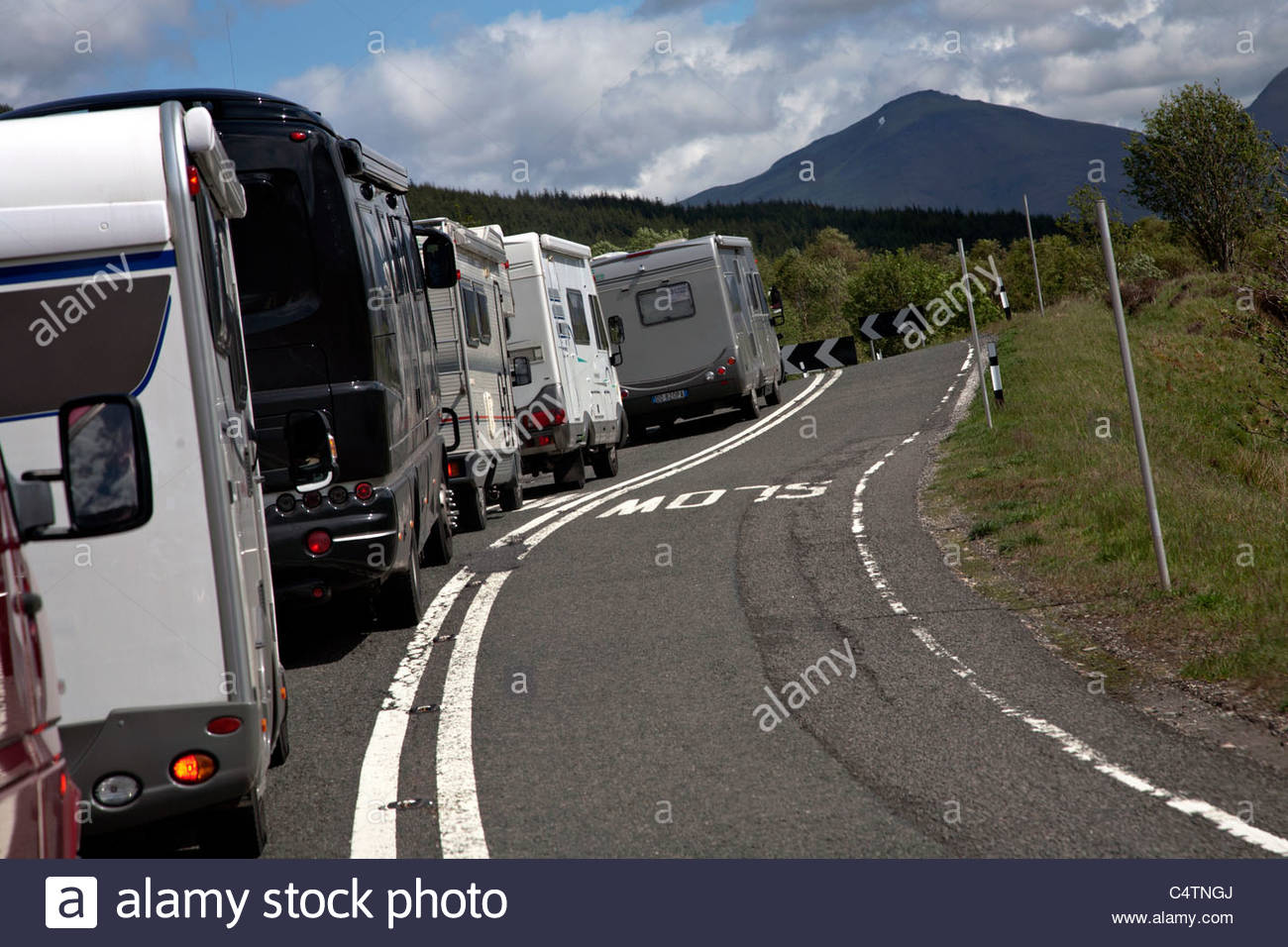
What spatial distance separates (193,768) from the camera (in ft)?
15.0

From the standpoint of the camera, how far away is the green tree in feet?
147

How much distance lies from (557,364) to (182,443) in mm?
12843

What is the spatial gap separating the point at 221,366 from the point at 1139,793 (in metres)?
3.94

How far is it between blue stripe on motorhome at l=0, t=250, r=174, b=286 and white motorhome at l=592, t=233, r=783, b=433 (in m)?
21.3

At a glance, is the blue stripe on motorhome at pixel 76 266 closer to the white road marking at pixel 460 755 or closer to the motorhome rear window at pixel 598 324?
the white road marking at pixel 460 755

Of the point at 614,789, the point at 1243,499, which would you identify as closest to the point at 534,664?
the point at 614,789

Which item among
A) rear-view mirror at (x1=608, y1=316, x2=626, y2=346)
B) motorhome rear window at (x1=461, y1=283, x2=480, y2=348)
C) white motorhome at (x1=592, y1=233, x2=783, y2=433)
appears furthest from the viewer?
white motorhome at (x1=592, y1=233, x2=783, y2=433)

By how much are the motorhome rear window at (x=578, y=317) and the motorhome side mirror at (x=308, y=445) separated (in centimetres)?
1182

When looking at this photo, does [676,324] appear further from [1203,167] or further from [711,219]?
[711,219]

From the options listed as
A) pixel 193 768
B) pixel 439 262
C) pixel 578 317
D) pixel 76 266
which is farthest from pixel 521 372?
pixel 193 768

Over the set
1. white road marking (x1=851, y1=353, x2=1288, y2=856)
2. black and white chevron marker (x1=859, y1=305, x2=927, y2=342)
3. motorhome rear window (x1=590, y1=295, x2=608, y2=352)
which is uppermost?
black and white chevron marker (x1=859, y1=305, x2=927, y2=342)

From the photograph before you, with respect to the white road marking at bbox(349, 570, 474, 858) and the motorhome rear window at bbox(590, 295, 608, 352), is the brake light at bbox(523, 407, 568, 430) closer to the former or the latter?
the motorhome rear window at bbox(590, 295, 608, 352)

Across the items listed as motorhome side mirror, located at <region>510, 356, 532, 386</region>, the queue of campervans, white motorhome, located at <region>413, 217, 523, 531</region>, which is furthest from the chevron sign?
the queue of campervans
